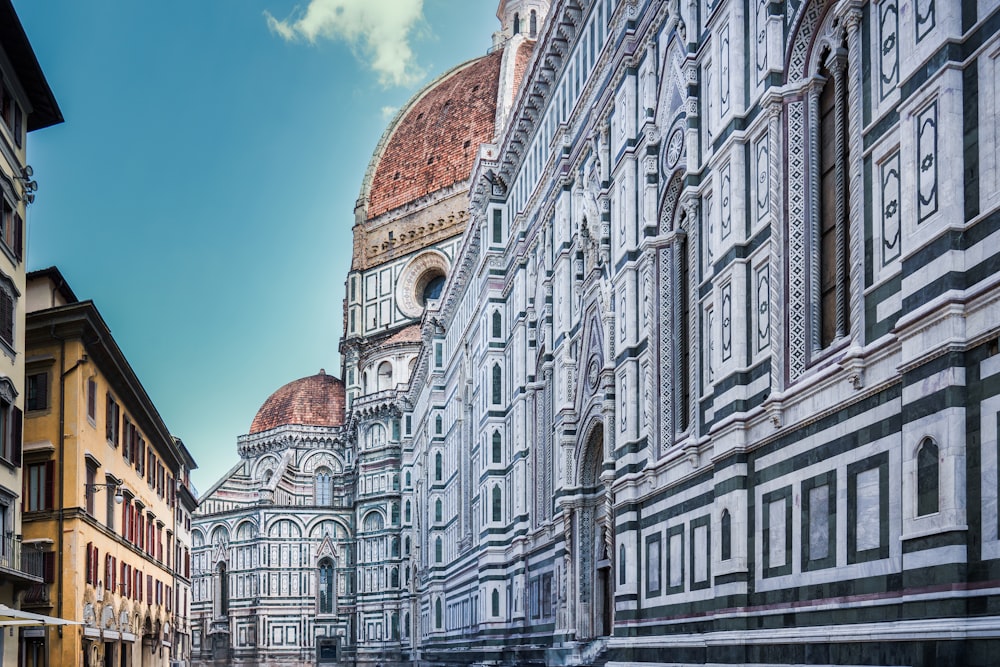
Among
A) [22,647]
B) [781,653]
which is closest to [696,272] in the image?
[781,653]

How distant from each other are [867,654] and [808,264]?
6.02 m

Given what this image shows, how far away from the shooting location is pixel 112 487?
1566 inches

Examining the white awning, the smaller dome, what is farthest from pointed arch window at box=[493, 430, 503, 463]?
the smaller dome

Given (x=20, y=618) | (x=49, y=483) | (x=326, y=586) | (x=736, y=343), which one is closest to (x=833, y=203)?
(x=736, y=343)

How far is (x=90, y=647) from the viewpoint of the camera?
120 feet

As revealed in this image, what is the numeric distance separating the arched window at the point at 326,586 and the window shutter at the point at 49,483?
231ft

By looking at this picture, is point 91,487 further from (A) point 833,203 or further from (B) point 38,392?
(A) point 833,203

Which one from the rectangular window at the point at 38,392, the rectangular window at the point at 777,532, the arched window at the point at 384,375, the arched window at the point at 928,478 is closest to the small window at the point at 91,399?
the rectangular window at the point at 38,392

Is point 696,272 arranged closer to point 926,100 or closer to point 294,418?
point 926,100

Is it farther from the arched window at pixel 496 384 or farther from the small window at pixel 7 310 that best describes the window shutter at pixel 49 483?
the arched window at pixel 496 384

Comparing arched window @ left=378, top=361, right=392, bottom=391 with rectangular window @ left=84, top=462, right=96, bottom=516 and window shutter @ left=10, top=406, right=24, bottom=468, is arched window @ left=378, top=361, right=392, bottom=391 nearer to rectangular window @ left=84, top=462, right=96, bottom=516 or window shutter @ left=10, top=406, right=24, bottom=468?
rectangular window @ left=84, top=462, right=96, bottom=516

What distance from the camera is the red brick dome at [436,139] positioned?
108875mm

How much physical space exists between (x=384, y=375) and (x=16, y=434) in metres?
74.5

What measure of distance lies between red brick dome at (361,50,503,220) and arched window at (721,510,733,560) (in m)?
83.0
